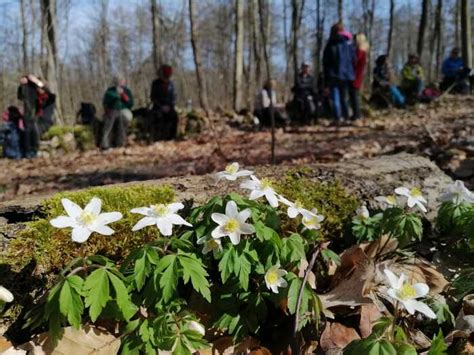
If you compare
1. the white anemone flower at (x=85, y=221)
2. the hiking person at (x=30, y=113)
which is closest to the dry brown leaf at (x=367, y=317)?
the white anemone flower at (x=85, y=221)

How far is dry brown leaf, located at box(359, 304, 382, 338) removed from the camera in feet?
5.61

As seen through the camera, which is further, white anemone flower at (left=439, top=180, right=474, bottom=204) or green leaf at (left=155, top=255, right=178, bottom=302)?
white anemone flower at (left=439, top=180, right=474, bottom=204)

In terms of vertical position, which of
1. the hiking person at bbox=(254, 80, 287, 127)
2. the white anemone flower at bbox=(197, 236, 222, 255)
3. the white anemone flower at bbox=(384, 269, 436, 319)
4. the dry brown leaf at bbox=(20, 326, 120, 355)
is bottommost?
the dry brown leaf at bbox=(20, 326, 120, 355)

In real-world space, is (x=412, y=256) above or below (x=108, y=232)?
below

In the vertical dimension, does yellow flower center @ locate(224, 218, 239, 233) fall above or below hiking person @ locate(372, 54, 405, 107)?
below

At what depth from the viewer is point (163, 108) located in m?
11.0

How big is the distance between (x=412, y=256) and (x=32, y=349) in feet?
5.51

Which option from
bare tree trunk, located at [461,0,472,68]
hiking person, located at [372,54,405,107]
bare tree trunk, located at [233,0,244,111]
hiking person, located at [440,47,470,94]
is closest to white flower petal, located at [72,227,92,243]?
hiking person, located at [372,54,405,107]

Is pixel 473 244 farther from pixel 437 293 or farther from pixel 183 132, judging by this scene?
pixel 183 132

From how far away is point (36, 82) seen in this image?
970cm

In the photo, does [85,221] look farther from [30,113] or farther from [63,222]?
[30,113]

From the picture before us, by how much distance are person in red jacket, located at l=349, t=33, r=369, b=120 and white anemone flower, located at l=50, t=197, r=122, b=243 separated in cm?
879

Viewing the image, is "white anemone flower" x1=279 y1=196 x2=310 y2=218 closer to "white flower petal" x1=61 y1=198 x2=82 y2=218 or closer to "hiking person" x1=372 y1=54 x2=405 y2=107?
"white flower petal" x1=61 y1=198 x2=82 y2=218

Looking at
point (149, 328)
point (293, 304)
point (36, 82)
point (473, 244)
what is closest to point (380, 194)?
point (473, 244)
